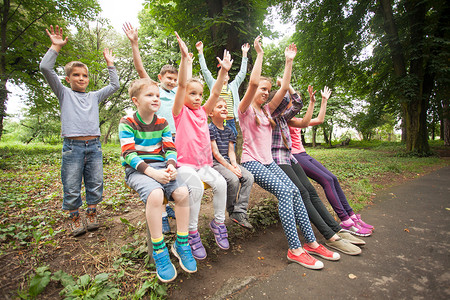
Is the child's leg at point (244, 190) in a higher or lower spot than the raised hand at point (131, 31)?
lower

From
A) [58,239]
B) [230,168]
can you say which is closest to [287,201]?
[230,168]

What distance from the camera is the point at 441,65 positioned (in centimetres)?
909

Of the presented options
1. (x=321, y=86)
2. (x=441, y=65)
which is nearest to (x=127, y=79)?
(x=321, y=86)

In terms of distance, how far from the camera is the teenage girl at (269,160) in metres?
2.36

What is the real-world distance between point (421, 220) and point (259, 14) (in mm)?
4924

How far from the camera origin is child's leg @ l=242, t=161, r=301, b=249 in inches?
92.5

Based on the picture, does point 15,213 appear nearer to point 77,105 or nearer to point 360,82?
point 77,105

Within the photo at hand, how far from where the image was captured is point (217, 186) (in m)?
2.39

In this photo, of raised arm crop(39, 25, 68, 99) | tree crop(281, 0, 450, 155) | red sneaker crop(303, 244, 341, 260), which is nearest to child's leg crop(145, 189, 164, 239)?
red sneaker crop(303, 244, 341, 260)

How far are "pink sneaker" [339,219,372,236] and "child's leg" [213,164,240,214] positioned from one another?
1.50 meters

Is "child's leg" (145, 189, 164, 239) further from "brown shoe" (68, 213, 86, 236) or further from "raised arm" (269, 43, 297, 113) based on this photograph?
"raised arm" (269, 43, 297, 113)

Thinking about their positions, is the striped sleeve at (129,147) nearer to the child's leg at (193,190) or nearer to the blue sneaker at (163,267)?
the child's leg at (193,190)

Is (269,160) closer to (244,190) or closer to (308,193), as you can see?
(244,190)

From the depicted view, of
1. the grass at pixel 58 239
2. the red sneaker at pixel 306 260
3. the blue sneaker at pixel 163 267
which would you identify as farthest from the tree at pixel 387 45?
the blue sneaker at pixel 163 267
